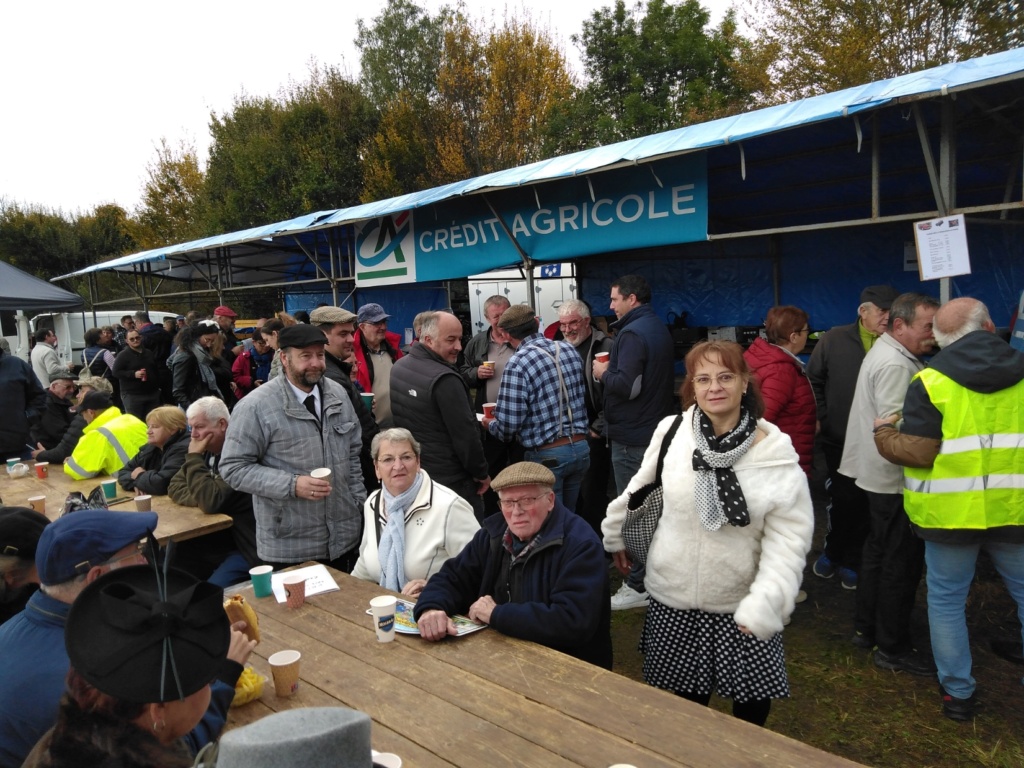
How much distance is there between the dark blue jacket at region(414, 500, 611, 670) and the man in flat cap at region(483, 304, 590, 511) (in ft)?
5.11

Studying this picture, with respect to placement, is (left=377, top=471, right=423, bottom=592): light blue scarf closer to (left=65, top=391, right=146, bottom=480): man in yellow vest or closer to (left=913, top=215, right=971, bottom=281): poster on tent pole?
(left=913, top=215, right=971, bottom=281): poster on tent pole

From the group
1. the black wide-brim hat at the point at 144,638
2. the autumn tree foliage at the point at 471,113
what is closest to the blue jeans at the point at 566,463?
the black wide-brim hat at the point at 144,638

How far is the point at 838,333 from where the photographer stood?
173 inches

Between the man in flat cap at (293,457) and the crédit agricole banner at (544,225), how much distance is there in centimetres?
297

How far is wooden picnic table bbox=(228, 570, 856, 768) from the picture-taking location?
158 cm

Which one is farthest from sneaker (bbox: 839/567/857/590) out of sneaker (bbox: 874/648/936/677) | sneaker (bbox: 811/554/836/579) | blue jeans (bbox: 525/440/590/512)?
blue jeans (bbox: 525/440/590/512)

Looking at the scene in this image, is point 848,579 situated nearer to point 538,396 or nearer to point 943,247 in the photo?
point 943,247

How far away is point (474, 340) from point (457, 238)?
1.98 metres

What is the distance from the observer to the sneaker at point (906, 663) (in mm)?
3311

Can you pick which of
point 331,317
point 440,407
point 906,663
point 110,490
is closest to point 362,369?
point 331,317

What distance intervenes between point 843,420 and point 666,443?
2.49 metres

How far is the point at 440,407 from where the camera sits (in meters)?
3.76

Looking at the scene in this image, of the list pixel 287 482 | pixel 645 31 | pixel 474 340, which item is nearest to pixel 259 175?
pixel 645 31

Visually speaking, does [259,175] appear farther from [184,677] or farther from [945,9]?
[184,677]
